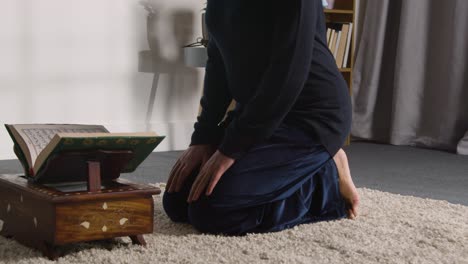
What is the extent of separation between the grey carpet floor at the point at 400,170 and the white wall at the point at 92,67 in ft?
0.90

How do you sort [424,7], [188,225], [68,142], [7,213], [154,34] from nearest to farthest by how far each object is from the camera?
[68,142] → [7,213] → [188,225] → [154,34] → [424,7]

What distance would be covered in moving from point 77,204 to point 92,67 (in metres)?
2.15

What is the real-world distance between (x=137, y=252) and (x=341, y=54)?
284cm

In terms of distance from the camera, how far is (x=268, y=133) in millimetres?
1607

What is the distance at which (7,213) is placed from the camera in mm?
1555

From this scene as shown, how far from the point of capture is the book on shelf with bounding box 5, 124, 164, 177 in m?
1.35

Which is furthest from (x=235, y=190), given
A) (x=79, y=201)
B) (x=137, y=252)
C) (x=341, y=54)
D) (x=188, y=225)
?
(x=341, y=54)

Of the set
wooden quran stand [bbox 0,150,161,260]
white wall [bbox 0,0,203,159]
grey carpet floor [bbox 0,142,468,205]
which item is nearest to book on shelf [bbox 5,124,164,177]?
wooden quran stand [bbox 0,150,161,260]

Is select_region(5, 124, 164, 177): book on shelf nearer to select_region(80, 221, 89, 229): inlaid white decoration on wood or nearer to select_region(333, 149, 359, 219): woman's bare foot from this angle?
select_region(80, 221, 89, 229): inlaid white decoration on wood

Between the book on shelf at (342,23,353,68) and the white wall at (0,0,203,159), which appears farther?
the book on shelf at (342,23,353,68)

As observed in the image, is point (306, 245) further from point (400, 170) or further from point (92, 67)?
point (92, 67)

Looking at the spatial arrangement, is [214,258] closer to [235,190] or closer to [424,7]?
[235,190]

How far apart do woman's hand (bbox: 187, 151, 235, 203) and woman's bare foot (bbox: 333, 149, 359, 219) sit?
369mm

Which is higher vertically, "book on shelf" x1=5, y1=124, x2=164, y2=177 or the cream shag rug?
"book on shelf" x1=5, y1=124, x2=164, y2=177
